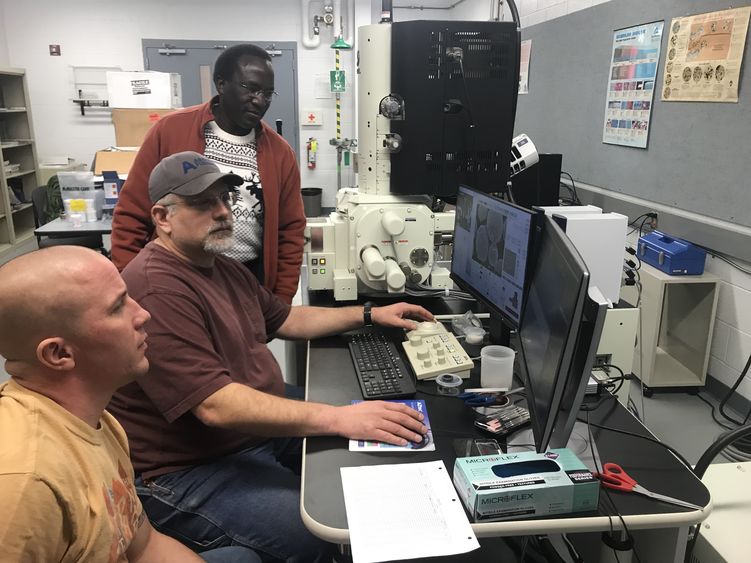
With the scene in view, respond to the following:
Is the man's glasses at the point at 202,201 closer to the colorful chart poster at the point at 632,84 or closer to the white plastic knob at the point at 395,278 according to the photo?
the white plastic knob at the point at 395,278

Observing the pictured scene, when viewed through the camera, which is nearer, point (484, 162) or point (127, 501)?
point (127, 501)

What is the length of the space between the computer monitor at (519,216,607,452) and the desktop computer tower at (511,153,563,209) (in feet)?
8.33

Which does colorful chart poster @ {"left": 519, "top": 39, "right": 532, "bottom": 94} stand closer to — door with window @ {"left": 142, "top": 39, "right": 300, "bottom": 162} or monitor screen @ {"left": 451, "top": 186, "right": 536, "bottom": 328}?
door with window @ {"left": 142, "top": 39, "right": 300, "bottom": 162}

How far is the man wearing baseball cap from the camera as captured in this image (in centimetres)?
130

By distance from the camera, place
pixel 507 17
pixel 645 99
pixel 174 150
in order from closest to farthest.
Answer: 1. pixel 174 150
2. pixel 645 99
3. pixel 507 17

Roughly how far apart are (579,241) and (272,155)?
114 centimetres

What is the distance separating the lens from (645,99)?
3.37 meters

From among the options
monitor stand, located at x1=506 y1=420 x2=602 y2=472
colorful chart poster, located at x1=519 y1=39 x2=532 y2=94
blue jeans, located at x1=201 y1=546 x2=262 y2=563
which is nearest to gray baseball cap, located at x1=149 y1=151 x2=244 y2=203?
blue jeans, located at x1=201 y1=546 x2=262 y2=563

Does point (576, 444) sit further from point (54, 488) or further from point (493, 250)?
point (54, 488)

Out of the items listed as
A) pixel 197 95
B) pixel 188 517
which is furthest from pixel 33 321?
pixel 197 95

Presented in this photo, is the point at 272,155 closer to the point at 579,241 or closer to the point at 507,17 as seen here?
the point at 579,241

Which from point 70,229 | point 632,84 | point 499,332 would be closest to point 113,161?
point 70,229

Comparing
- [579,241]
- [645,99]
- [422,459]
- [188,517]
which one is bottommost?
[188,517]

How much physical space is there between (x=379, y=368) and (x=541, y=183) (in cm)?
263
